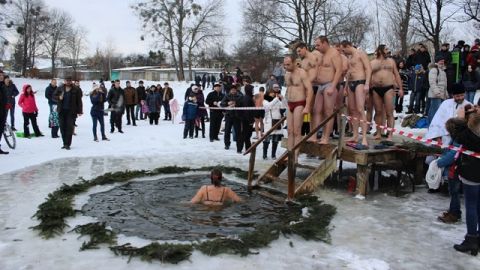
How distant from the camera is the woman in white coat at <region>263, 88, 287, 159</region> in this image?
11.9 meters

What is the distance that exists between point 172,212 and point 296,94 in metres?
3.21

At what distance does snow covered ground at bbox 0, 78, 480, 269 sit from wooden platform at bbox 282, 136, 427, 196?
15.8 inches

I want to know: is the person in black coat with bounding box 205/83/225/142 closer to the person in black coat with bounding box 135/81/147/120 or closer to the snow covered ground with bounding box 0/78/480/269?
the snow covered ground with bounding box 0/78/480/269

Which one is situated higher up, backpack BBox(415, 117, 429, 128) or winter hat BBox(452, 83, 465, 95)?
winter hat BBox(452, 83, 465, 95)

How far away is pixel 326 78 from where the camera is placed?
29.4 feet

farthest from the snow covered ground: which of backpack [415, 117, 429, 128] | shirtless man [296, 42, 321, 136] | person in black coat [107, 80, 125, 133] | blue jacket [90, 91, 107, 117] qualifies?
backpack [415, 117, 429, 128]

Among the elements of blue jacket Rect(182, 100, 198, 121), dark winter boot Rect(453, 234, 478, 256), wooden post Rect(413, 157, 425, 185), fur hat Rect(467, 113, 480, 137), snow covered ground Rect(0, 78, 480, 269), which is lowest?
snow covered ground Rect(0, 78, 480, 269)

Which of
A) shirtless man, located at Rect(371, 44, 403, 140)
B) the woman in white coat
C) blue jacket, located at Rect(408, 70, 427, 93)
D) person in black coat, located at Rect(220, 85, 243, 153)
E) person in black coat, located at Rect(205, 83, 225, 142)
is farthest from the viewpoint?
blue jacket, located at Rect(408, 70, 427, 93)

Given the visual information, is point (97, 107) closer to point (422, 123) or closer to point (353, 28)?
point (422, 123)

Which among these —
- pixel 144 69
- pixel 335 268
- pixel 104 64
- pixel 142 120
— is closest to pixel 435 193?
pixel 335 268

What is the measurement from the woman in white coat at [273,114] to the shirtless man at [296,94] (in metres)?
2.48

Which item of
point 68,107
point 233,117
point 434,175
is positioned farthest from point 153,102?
point 434,175

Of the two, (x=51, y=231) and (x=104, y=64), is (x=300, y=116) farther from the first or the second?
(x=104, y=64)

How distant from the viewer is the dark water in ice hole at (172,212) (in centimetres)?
626
